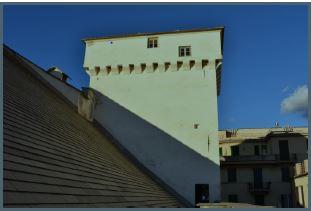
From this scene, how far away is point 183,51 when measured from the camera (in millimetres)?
17969

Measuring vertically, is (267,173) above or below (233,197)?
above

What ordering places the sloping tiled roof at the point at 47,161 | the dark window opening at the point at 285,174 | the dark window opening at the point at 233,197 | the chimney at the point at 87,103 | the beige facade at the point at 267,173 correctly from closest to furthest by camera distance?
the sloping tiled roof at the point at 47,161 → the chimney at the point at 87,103 → the beige facade at the point at 267,173 → the dark window opening at the point at 285,174 → the dark window opening at the point at 233,197

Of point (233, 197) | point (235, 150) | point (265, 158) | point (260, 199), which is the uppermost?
point (235, 150)

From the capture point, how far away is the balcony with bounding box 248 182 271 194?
3597 cm

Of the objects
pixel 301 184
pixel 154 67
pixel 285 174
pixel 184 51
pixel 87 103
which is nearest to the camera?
pixel 87 103

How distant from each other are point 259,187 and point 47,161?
32960 millimetres

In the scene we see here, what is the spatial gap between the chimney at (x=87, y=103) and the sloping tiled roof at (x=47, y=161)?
3.57 m

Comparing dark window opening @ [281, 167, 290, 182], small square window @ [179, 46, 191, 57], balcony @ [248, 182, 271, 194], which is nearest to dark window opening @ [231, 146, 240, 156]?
balcony @ [248, 182, 271, 194]

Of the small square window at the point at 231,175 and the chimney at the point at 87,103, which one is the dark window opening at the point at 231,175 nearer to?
the small square window at the point at 231,175

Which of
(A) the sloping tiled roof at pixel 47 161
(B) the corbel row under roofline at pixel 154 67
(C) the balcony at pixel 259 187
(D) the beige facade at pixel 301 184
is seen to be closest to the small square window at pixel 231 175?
(C) the balcony at pixel 259 187

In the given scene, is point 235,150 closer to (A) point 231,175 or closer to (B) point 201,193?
(A) point 231,175

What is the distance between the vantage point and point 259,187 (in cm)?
3625

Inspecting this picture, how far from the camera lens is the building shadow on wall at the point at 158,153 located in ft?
52.7

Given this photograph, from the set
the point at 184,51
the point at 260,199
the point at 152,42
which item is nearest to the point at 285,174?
the point at 260,199
